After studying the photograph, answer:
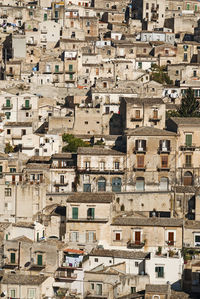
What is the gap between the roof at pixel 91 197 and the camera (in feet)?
243

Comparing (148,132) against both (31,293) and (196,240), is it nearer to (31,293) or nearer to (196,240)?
(196,240)

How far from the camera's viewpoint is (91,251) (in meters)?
71.0

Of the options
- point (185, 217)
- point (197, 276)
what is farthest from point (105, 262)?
point (185, 217)

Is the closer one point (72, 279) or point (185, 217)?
point (72, 279)

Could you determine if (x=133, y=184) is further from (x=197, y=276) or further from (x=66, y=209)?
(x=197, y=276)

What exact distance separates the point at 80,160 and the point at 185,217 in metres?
10.4

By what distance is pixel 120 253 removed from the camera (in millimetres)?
70312

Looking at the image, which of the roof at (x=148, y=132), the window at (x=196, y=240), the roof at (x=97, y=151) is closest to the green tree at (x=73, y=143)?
the roof at (x=97, y=151)

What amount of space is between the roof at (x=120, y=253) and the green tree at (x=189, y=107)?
2627cm

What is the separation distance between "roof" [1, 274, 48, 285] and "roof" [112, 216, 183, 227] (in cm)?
959

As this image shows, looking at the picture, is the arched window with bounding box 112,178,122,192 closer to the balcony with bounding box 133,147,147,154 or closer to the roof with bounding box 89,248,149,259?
the balcony with bounding box 133,147,147,154

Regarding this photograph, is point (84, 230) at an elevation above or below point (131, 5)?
below

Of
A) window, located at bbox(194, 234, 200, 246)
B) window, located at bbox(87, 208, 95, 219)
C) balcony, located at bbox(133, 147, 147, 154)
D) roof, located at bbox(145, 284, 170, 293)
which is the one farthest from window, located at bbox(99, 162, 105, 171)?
roof, located at bbox(145, 284, 170, 293)

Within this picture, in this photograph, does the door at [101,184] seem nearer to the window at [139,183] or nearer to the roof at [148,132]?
the window at [139,183]
